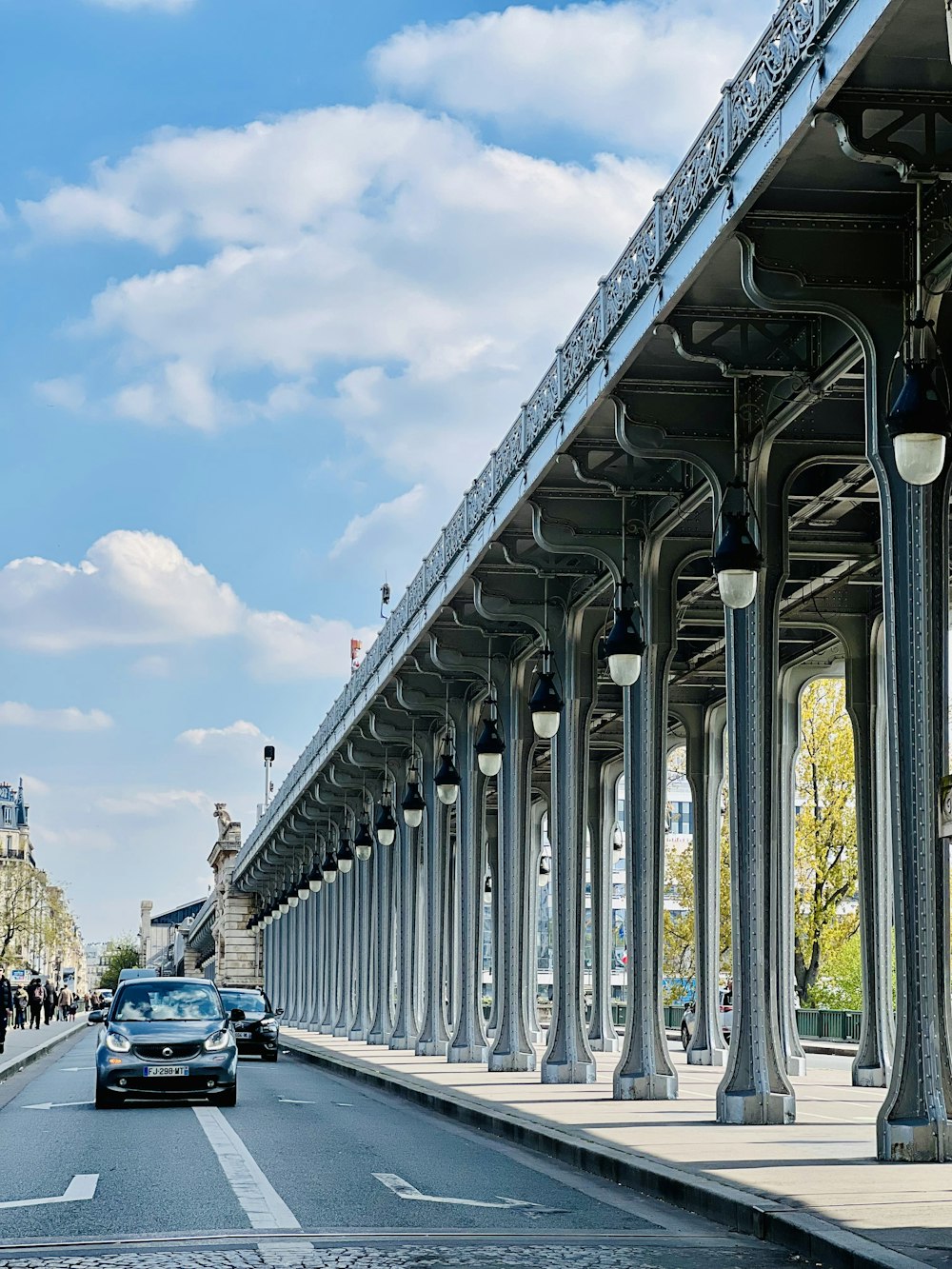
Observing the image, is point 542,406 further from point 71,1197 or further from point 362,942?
point 362,942

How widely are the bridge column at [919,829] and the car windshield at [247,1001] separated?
32.7 meters

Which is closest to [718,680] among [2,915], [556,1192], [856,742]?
[856,742]

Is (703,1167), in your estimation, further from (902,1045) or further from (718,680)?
(718,680)

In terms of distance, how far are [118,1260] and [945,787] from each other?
5763mm

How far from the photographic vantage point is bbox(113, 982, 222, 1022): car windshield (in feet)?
86.6

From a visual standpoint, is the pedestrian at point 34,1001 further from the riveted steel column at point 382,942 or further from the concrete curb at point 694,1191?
the concrete curb at point 694,1191

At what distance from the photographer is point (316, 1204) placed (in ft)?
43.3

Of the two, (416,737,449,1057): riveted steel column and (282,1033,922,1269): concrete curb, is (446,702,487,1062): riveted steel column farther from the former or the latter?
(282,1033,922,1269): concrete curb

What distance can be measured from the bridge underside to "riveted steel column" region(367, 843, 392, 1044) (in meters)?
4.04

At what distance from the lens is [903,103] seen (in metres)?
13.3

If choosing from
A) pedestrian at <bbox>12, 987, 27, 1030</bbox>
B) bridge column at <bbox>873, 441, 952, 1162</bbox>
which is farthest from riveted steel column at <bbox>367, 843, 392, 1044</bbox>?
bridge column at <bbox>873, 441, 952, 1162</bbox>

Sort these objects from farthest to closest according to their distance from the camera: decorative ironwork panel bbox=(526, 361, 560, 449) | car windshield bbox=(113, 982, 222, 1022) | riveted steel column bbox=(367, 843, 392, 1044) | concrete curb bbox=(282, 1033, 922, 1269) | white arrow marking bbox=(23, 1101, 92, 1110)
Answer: riveted steel column bbox=(367, 843, 392, 1044)
car windshield bbox=(113, 982, 222, 1022)
white arrow marking bbox=(23, 1101, 92, 1110)
decorative ironwork panel bbox=(526, 361, 560, 449)
concrete curb bbox=(282, 1033, 922, 1269)

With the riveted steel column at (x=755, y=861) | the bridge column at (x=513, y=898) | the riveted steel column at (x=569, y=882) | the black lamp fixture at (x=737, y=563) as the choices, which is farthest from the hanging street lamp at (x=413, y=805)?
the black lamp fixture at (x=737, y=563)

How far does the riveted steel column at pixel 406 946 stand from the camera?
44188 mm
